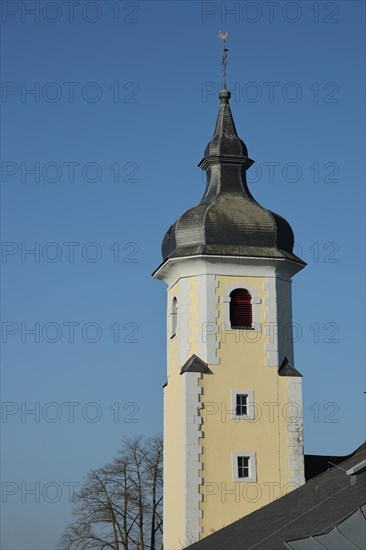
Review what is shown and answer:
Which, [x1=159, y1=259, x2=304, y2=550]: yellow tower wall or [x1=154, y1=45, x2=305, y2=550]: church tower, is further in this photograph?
[x1=154, y1=45, x2=305, y2=550]: church tower

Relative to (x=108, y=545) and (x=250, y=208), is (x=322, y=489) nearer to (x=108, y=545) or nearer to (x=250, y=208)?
(x=250, y=208)

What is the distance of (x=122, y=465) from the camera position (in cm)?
4322

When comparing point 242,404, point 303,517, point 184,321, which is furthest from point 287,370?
point 303,517

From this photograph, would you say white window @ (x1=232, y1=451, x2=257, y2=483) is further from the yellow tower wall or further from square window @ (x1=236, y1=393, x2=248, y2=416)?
square window @ (x1=236, y1=393, x2=248, y2=416)

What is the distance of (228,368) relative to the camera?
27.2m

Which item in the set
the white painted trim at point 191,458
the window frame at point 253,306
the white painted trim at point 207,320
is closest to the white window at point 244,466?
the white painted trim at point 191,458

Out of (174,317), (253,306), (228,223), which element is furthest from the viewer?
(174,317)

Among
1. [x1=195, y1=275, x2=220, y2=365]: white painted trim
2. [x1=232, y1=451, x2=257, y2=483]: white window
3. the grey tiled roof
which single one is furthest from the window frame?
the grey tiled roof

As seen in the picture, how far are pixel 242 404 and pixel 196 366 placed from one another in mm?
1448

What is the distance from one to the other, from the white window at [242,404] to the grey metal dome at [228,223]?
3.41 m

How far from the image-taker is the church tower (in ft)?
86.6

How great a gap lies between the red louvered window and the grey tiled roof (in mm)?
4470

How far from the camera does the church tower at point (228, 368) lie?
86.6 feet

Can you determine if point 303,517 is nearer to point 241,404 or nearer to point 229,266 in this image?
point 241,404
